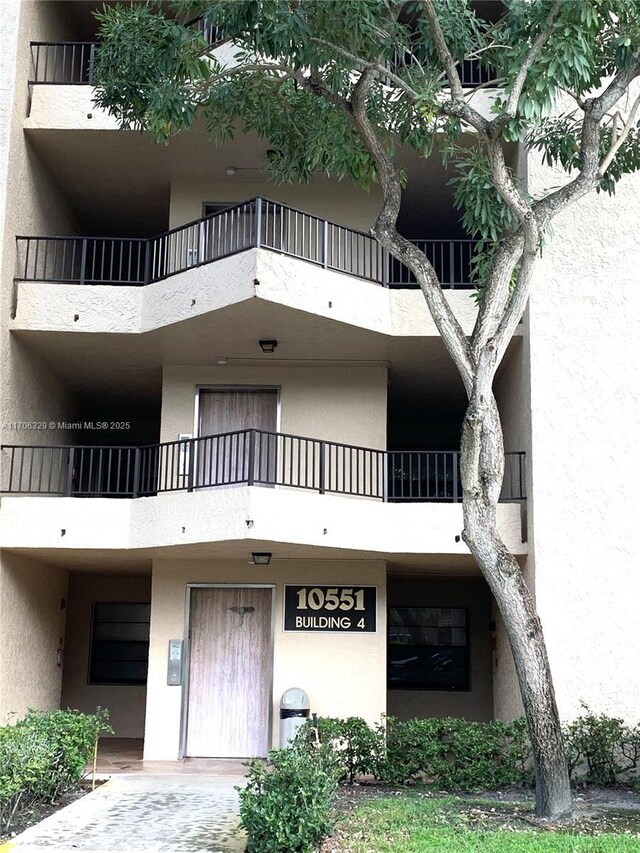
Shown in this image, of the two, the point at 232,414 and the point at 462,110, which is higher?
the point at 462,110

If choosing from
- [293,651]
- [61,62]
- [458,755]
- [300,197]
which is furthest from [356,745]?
[61,62]

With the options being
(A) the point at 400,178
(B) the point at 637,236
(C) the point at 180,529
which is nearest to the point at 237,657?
(C) the point at 180,529

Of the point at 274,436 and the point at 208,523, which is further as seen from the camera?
the point at 274,436

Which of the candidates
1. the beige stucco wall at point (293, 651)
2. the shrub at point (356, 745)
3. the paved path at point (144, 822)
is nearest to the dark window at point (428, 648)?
the beige stucco wall at point (293, 651)

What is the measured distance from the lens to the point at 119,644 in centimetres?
1703

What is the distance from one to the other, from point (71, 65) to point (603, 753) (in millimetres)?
12996

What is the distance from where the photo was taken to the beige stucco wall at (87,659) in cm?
1662

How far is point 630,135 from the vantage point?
11125 millimetres

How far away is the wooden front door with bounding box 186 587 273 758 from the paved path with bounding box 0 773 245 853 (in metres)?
2.18

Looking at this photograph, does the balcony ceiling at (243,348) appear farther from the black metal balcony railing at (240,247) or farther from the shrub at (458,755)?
the shrub at (458,755)

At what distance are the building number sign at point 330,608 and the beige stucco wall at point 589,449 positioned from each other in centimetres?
283

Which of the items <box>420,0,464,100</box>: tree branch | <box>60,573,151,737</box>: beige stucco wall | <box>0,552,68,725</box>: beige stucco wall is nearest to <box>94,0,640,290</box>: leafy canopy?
<box>420,0,464,100</box>: tree branch

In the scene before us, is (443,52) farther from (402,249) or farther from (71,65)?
(71,65)

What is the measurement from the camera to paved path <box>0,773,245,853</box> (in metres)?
8.20
